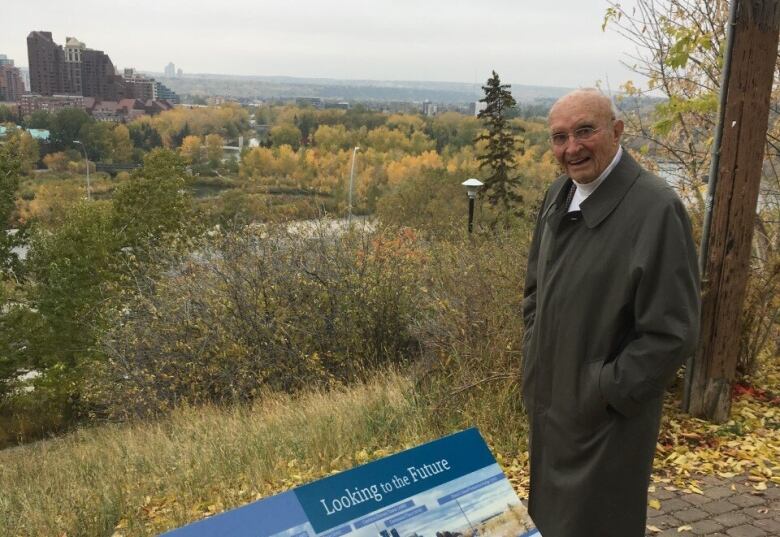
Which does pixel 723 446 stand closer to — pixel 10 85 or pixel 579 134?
pixel 579 134

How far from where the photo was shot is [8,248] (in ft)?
108

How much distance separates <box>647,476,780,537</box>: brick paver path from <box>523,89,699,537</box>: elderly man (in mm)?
1623

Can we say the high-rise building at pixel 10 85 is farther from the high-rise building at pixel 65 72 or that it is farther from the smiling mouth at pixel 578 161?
the smiling mouth at pixel 578 161

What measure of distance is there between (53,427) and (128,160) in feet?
235

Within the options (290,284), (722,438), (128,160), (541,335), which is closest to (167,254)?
(290,284)

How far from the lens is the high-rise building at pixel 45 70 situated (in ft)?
404

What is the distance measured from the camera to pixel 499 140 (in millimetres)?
39656

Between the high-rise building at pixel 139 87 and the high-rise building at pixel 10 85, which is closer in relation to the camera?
the high-rise building at pixel 10 85

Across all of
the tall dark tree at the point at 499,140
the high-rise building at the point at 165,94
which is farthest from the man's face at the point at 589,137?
the high-rise building at the point at 165,94

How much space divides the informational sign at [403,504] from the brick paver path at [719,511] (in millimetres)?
1952

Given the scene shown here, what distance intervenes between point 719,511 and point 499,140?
121ft

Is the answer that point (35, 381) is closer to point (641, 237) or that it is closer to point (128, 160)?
point (641, 237)

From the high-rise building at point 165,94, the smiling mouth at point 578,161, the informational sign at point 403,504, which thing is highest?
the high-rise building at point 165,94

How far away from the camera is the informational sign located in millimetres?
1713
